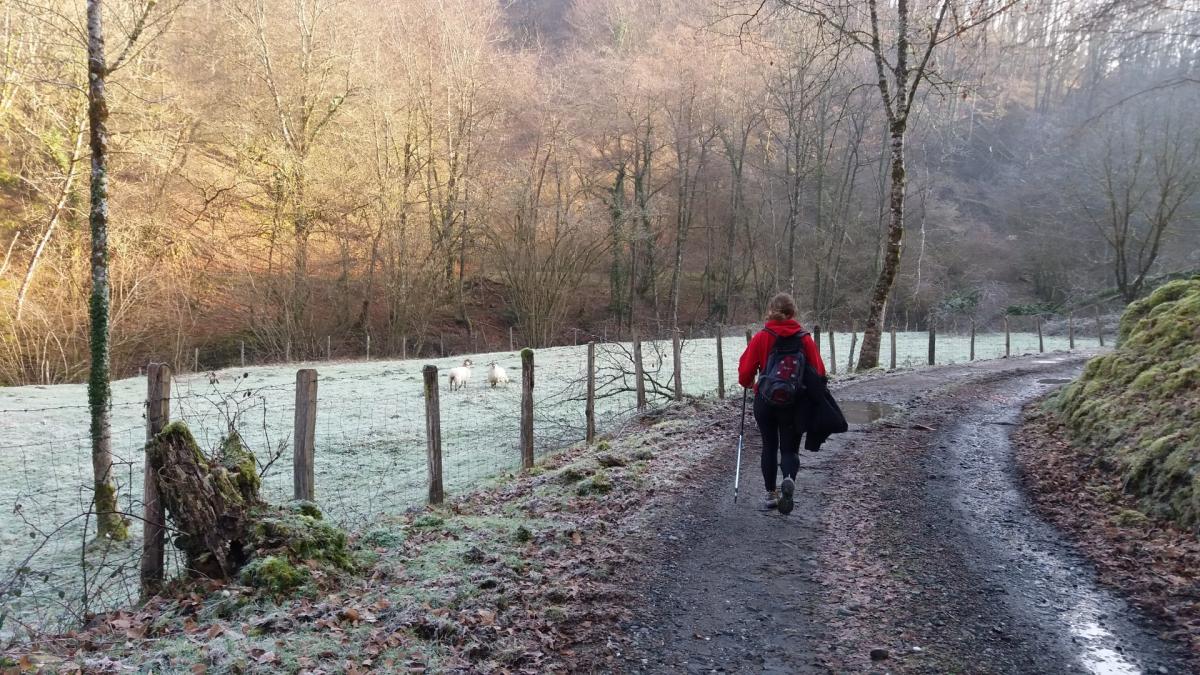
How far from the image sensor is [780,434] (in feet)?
20.9

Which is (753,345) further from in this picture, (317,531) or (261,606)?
(261,606)

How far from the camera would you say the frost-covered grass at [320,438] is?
25.9ft

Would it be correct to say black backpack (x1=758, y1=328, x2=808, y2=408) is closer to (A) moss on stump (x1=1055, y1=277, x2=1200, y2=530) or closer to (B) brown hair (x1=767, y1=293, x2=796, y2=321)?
(B) brown hair (x1=767, y1=293, x2=796, y2=321)

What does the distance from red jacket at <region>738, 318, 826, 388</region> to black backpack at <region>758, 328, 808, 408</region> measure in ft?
0.14

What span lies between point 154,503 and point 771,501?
16.5 ft

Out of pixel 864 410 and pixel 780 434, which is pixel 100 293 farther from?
pixel 864 410

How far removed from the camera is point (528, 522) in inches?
238

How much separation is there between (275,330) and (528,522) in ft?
92.9

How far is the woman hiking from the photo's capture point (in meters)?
5.98

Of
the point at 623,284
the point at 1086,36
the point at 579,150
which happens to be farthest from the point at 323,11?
the point at 1086,36

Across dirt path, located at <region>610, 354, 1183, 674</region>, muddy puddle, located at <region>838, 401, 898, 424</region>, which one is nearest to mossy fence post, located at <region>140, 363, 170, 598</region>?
dirt path, located at <region>610, 354, 1183, 674</region>

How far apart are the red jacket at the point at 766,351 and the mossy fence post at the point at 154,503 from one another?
4691 millimetres

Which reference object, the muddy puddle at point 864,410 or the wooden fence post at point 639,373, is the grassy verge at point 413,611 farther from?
the wooden fence post at point 639,373

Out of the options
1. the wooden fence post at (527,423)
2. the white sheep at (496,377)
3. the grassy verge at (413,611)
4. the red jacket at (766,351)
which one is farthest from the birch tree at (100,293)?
the white sheep at (496,377)
